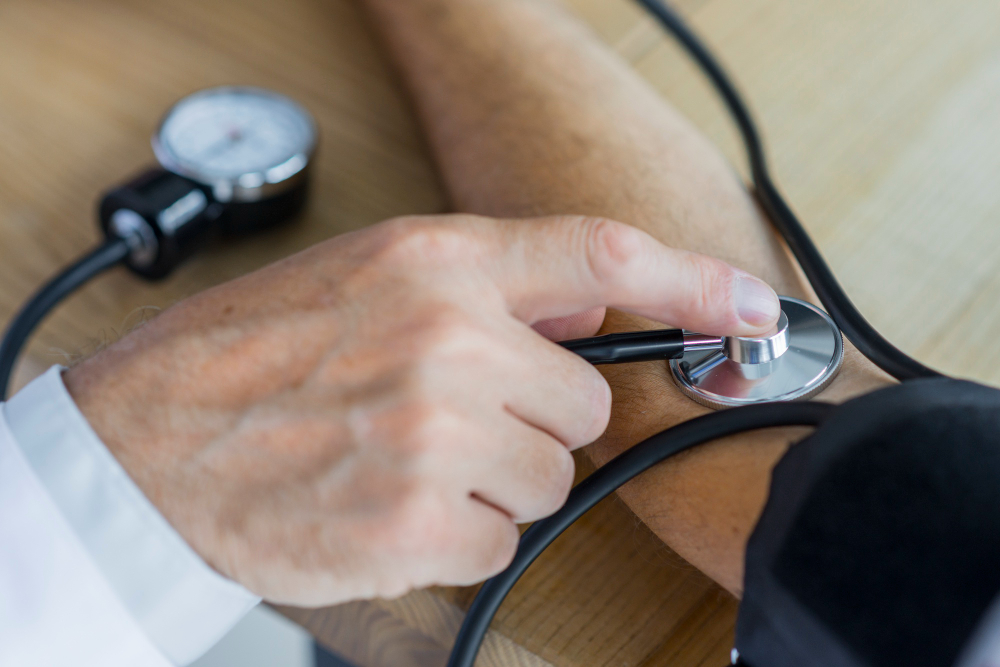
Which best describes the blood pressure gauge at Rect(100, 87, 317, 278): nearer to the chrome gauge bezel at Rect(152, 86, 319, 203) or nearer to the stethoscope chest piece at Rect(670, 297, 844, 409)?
the chrome gauge bezel at Rect(152, 86, 319, 203)

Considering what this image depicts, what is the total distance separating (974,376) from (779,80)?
34 centimetres

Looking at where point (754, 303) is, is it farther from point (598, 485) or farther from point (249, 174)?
point (249, 174)

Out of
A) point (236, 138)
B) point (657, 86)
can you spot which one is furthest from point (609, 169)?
point (236, 138)

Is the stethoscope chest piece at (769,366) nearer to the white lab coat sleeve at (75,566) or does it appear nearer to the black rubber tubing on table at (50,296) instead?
the white lab coat sleeve at (75,566)

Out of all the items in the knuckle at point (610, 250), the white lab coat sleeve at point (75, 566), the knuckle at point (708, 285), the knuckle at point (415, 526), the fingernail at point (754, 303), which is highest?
the knuckle at point (610, 250)

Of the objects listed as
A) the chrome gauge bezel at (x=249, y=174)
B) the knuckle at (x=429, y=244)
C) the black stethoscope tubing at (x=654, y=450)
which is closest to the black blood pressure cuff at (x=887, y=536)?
the black stethoscope tubing at (x=654, y=450)

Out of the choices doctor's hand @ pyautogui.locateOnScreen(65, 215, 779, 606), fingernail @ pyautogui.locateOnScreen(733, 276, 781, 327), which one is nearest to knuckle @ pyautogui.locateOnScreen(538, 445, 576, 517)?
doctor's hand @ pyautogui.locateOnScreen(65, 215, 779, 606)

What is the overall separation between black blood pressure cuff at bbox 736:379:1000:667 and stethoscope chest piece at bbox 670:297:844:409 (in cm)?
10

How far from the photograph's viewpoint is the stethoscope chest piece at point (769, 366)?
403 millimetres

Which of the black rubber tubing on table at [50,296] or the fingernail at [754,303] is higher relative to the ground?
the fingernail at [754,303]

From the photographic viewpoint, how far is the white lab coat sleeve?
1.26ft

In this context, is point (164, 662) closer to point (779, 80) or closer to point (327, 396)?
point (327, 396)

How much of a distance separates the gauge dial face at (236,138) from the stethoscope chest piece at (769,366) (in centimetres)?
36

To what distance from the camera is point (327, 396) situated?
1.16 ft
